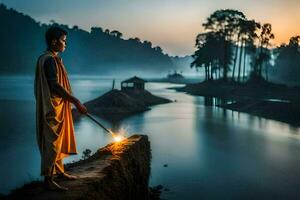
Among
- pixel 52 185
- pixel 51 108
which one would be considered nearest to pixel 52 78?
pixel 51 108

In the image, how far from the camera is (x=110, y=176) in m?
8.09

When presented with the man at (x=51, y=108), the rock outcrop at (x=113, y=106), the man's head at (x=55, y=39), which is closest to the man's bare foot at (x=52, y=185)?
the man at (x=51, y=108)

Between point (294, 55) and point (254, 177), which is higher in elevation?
point (294, 55)

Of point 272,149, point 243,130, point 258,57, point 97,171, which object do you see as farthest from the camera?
point 258,57

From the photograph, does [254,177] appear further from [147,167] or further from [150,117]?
[150,117]

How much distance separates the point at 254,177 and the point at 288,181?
1.86m

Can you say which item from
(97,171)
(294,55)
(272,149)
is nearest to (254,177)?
(272,149)

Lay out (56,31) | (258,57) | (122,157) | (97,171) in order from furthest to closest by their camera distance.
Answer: (258,57) < (122,157) < (97,171) < (56,31)

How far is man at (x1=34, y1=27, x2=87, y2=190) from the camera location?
19.4 ft

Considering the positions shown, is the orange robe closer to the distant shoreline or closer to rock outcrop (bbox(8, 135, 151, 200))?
rock outcrop (bbox(8, 135, 151, 200))

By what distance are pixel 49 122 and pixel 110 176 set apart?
2608 millimetres

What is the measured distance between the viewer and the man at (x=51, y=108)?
5.92 metres

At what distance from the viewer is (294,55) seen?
98.3m

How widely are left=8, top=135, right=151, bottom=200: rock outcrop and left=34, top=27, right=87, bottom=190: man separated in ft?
1.05
